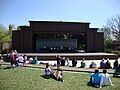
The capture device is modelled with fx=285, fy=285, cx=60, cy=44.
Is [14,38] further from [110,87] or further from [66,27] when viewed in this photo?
[110,87]

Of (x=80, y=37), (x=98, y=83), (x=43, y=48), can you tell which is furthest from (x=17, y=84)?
(x=80, y=37)

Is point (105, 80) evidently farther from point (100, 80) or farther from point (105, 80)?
point (100, 80)

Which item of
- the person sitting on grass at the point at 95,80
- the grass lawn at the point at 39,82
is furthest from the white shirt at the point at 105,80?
the grass lawn at the point at 39,82

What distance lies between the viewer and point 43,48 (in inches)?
2025

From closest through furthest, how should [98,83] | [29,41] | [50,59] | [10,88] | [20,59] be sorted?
[10,88]
[98,83]
[20,59]
[50,59]
[29,41]

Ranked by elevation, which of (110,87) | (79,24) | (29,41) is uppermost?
(79,24)

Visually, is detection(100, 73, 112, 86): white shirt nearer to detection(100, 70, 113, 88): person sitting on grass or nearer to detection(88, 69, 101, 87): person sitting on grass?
detection(100, 70, 113, 88): person sitting on grass

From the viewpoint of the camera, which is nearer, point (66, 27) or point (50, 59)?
point (50, 59)

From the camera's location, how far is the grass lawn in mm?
14547

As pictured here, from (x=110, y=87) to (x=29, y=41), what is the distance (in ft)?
111

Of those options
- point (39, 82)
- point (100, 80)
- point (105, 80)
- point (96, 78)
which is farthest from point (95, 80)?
point (39, 82)

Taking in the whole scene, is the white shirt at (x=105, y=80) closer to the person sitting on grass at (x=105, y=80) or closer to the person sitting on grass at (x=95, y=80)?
the person sitting on grass at (x=105, y=80)

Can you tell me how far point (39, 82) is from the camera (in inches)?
609

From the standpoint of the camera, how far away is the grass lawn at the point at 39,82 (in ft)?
47.7
